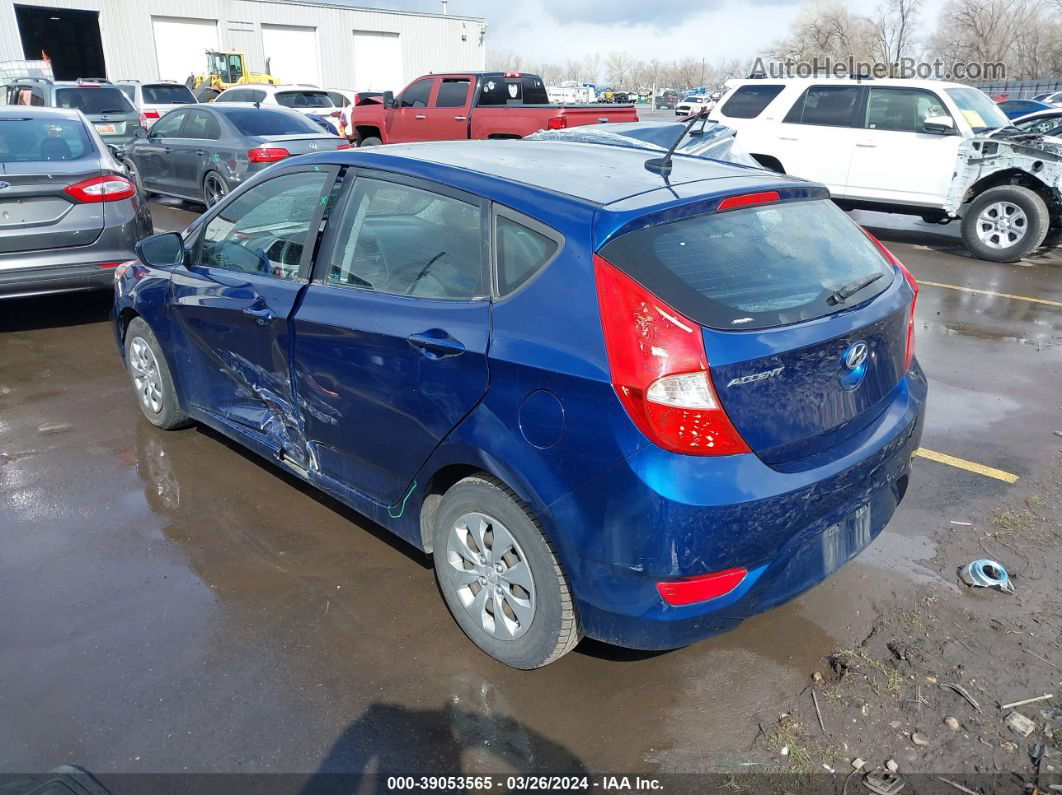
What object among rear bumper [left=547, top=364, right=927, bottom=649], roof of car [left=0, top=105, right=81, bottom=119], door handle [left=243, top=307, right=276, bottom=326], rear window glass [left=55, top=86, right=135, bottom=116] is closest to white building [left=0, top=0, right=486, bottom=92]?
rear window glass [left=55, top=86, right=135, bottom=116]

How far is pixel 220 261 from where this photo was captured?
416 centimetres

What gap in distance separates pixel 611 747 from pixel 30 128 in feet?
23.2

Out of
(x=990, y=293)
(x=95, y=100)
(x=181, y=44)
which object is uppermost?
(x=181, y=44)

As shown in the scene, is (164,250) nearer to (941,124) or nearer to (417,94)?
(941,124)

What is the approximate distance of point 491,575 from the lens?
295cm

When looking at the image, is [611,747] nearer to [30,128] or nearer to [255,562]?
[255,562]

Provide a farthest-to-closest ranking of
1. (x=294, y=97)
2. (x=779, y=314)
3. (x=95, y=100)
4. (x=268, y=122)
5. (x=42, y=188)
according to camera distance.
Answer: (x=294, y=97), (x=95, y=100), (x=268, y=122), (x=42, y=188), (x=779, y=314)

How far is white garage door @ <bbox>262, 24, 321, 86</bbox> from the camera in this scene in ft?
142

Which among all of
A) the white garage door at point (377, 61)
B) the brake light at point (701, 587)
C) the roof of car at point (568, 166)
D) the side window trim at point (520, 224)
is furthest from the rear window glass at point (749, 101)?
the white garage door at point (377, 61)

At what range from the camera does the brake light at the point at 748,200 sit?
9.51ft

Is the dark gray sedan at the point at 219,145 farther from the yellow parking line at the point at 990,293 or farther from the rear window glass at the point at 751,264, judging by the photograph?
the rear window glass at the point at 751,264

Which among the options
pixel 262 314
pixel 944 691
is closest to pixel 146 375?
pixel 262 314

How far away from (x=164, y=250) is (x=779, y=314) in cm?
326

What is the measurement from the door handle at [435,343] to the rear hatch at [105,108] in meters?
15.6
